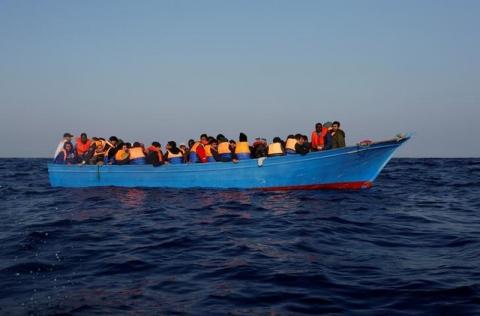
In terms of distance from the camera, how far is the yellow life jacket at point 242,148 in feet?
57.5

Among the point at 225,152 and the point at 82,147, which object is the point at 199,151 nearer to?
the point at 225,152

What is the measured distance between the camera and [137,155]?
787 inches

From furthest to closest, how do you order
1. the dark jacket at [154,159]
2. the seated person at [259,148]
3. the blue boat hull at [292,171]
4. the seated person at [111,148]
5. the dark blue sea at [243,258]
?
the seated person at [111,148] → the dark jacket at [154,159] → the seated person at [259,148] → the blue boat hull at [292,171] → the dark blue sea at [243,258]

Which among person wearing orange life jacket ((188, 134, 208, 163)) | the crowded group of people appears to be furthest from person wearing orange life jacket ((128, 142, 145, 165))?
person wearing orange life jacket ((188, 134, 208, 163))

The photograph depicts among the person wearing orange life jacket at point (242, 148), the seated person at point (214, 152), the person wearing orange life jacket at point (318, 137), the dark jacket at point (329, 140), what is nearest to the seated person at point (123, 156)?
the seated person at point (214, 152)

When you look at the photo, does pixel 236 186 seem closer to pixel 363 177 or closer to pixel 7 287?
pixel 363 177

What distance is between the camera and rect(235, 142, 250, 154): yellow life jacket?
17.5m

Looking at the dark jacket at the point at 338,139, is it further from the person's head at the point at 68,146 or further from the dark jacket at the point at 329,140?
the person's head at the point at 68,146

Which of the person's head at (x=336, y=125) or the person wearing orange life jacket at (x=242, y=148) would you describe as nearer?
the person's head at (x=336, y=125)

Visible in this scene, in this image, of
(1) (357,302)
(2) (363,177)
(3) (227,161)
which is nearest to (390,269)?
(1) (357,302)

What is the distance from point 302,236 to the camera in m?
9.18

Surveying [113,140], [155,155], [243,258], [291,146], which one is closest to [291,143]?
[291,146]

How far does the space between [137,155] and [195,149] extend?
288 cm

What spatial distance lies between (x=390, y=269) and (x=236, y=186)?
1131cm
